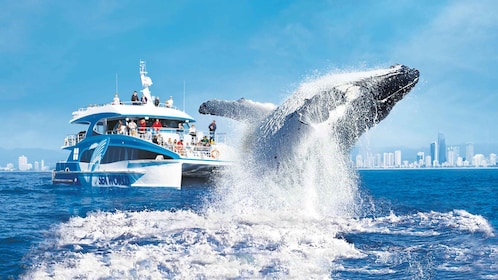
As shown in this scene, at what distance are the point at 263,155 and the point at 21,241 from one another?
4.84 meters

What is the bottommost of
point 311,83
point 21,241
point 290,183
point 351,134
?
Result: point 21,241

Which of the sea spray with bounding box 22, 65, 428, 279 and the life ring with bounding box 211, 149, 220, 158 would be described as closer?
the sea spray with bounding box 22, 65, 428, 279

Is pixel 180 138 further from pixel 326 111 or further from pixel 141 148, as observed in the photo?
pixel 326 111

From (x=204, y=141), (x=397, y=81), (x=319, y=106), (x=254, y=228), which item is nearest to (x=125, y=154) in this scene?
(x=204, y=141)

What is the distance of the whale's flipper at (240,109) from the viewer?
10688 mm

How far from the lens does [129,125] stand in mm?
28719

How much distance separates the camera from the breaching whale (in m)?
7.84

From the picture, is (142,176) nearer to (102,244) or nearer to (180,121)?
(180,121)

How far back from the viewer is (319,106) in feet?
25.4

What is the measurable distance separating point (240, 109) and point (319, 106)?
360 centimetres

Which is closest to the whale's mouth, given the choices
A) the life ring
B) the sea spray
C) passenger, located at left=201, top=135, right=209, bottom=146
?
the sea spray

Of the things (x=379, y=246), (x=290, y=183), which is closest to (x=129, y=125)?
(x=290, y=183)

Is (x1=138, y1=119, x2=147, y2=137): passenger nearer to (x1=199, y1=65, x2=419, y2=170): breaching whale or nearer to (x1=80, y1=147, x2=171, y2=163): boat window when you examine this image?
(x1=80, y1=147, x2=171, y2=163): boat window

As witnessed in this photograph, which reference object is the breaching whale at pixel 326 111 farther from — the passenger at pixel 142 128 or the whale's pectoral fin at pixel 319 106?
the passenger at pixel 142 128
